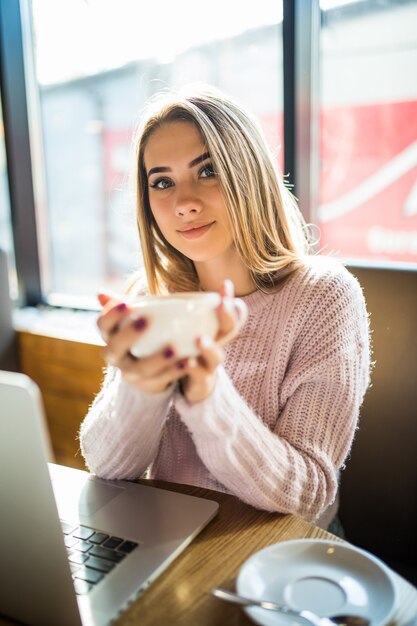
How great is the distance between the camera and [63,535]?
592 mm

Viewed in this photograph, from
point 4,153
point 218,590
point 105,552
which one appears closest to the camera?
point 218,590

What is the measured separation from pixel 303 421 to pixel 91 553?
1.34ft

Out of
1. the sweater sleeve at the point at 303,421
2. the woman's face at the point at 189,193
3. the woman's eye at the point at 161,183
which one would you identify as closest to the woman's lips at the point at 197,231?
the woman's face at the point at 189,193

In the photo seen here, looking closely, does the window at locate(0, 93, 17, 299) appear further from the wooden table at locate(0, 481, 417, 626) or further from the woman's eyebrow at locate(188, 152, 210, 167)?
the wooden table at locate(0, 481, 417, 626)

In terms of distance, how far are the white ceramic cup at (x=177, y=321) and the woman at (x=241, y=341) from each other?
118 millimetres

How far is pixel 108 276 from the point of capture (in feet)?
9.93

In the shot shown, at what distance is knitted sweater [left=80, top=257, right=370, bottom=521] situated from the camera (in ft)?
2.79

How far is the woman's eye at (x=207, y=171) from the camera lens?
1.18 m

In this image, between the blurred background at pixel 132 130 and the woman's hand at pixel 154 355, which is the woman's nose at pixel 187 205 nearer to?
the blurred background at pixel 132 130

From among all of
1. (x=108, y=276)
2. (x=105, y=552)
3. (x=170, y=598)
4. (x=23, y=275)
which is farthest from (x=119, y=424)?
(x=108, y=276)

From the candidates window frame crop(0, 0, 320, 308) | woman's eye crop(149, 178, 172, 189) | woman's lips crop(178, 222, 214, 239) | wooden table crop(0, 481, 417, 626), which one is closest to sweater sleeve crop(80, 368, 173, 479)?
wooden table crop(0, 481, 417, 626)

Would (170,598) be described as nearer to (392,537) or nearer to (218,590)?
(218,590)

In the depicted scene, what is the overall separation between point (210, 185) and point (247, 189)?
8 centimetres

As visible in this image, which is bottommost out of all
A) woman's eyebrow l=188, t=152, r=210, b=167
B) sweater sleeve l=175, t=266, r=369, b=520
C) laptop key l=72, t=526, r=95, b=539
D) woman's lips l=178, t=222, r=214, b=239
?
laptop key l=72, t=526, r=95, b=539
